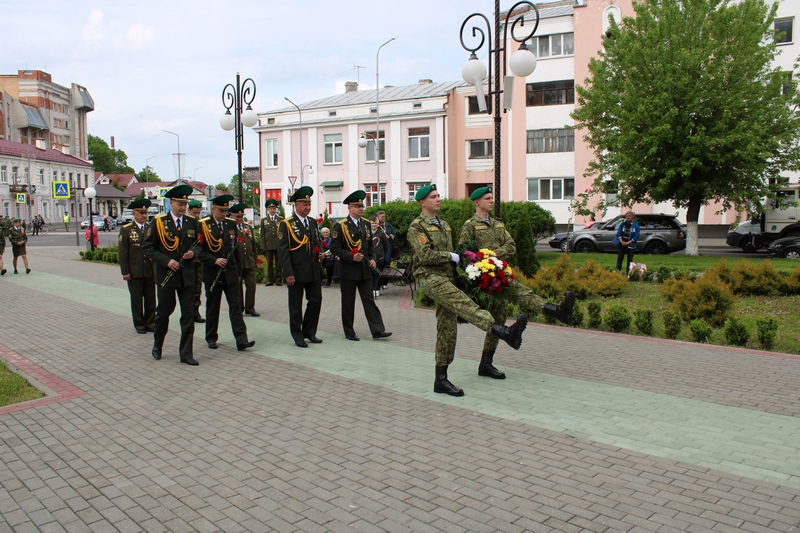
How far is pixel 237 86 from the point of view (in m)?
19.1

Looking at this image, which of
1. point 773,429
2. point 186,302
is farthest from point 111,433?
point 773,429

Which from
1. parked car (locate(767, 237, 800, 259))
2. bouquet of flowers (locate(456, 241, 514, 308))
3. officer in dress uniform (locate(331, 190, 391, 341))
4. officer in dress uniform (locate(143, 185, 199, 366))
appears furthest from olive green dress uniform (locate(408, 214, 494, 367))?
parked car (locate(767, 237, 800, 259))

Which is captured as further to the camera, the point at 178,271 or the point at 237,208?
the point at 237,208

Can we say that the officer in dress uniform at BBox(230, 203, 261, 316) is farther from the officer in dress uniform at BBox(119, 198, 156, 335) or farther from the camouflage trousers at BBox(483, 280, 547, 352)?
the camouflage trousers at BBox(483, 280, 547, 352)

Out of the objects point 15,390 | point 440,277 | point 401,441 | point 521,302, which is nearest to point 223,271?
point 15,390

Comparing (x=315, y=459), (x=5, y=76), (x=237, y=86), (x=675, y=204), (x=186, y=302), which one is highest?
(x=5, y=76)

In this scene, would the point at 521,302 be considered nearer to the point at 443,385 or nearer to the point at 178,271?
the point at 443,385

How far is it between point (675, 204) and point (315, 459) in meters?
24.5

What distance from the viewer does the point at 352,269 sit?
9.56m

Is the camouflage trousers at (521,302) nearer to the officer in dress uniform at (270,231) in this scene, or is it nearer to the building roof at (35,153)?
the officer in dress uniform at (270,231)

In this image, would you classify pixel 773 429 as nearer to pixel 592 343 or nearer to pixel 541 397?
pixel 541 397

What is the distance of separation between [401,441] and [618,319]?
5.66 metres

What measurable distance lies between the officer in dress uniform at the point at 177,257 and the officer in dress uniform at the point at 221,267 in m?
0.34

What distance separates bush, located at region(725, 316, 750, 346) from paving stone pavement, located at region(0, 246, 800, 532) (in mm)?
324
